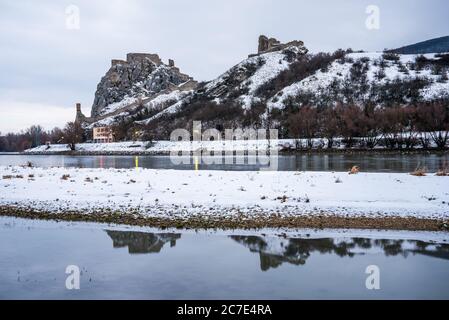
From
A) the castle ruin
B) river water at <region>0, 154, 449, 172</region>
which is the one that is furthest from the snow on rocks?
the castle ruin

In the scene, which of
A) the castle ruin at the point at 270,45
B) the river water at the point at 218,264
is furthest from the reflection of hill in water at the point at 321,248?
the castle ruin at the point at 270,45

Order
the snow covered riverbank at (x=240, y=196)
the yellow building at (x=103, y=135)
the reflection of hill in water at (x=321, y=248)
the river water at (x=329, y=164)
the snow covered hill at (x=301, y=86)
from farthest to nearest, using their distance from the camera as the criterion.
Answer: the yellow building at (x=103, y=135), the snow covered hill at (x=301, y=86), the river water at (x=329, y=164), the snow covered riverbank at (x=240, y=196), the reflection of hill in water at (x=321, y=248)

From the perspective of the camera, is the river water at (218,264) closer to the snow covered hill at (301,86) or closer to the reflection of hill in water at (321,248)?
the reflection of hill in water at (321,248)

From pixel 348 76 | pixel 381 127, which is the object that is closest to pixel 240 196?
pixel 381 127

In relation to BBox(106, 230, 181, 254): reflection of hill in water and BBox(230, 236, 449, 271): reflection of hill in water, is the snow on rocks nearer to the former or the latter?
BBox(106, 230, 181, 254): reflection of hill in water

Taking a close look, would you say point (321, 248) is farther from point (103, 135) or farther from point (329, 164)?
point (103, 135)

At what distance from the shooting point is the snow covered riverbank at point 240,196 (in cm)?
1475

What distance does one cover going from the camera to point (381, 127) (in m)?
80.1

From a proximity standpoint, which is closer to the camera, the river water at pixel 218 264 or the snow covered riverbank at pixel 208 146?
the river water at pixel 218 264

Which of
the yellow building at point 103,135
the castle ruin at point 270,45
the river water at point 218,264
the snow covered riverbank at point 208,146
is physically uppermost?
the castle ruin at point 270,45

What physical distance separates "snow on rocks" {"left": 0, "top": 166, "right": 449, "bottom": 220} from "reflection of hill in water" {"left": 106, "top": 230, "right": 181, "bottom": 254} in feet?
7.53

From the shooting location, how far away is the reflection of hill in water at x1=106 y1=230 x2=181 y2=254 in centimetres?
1067
